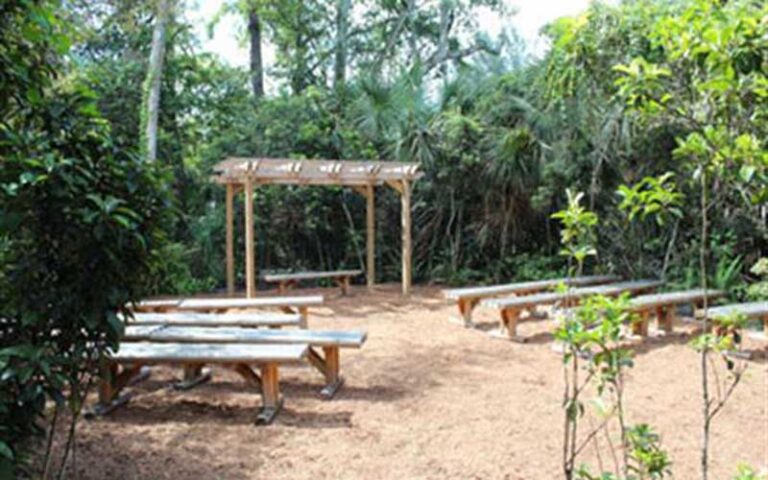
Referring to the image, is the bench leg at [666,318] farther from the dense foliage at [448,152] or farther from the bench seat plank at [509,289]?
the dense foliage at [448,152]

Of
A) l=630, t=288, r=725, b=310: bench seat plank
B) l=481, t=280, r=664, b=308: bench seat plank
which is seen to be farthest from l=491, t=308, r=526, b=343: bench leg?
l=630, t=288, r=725, b=310: bench seat plank

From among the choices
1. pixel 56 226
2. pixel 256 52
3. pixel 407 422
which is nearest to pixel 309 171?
pixel 407 422

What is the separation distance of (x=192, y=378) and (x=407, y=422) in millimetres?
1918

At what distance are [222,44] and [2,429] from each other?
46.6ft

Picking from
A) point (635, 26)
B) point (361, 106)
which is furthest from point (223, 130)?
point (635, 26)

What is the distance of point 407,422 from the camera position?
149 inches

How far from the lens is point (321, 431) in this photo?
11.9 ft

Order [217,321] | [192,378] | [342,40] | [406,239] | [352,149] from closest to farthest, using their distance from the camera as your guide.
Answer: [192,378] → [217,321] → [406,239] → [352,149] → [342,40]

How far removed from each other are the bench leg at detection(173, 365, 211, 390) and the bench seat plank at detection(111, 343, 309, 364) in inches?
23.9

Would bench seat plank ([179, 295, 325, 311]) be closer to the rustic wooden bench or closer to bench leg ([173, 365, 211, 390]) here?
the rustic wooden bench

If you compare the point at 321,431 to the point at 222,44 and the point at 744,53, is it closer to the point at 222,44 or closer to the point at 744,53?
the point at 744,53

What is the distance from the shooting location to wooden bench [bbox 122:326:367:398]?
4.32 metres

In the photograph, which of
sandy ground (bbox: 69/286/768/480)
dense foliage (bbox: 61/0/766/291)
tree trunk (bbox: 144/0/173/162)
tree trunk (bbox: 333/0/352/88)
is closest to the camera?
sandy ground (bbox: 69/286/768/480)

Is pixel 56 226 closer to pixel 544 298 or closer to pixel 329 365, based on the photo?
pixel 329 365
